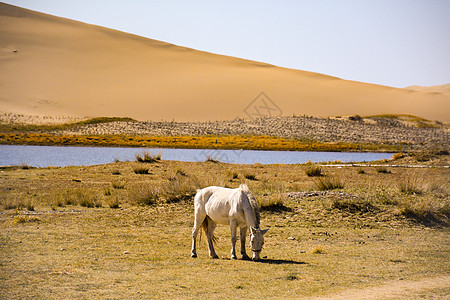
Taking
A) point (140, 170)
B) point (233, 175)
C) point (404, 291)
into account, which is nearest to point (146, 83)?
point (140, 170)

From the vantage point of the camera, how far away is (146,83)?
109 m

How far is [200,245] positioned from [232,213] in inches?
94.2

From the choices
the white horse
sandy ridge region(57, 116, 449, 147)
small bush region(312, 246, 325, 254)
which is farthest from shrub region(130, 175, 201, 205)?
sandy ridge region(57, 116, 449, 147)

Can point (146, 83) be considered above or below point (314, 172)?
above

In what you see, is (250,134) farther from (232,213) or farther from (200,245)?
(232,213)

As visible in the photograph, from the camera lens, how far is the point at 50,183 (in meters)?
24.3

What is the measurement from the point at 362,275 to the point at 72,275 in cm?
513

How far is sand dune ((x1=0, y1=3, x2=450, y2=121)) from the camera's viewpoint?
3674 inches

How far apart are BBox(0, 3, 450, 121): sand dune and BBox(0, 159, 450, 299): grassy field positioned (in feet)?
208

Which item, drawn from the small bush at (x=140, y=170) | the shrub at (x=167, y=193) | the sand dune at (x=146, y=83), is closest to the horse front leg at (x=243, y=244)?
the shrub at (x=167, y=193)

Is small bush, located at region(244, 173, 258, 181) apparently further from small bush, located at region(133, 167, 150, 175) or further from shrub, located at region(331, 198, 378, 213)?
shrub, located at region(331, 198, 378, 213)

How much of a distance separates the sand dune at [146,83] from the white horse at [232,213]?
A: 70.8 m

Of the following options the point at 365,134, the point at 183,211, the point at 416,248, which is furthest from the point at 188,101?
the point at 416,248

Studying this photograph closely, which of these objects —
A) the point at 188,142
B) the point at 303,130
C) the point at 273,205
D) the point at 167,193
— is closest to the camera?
the point at 273,205
